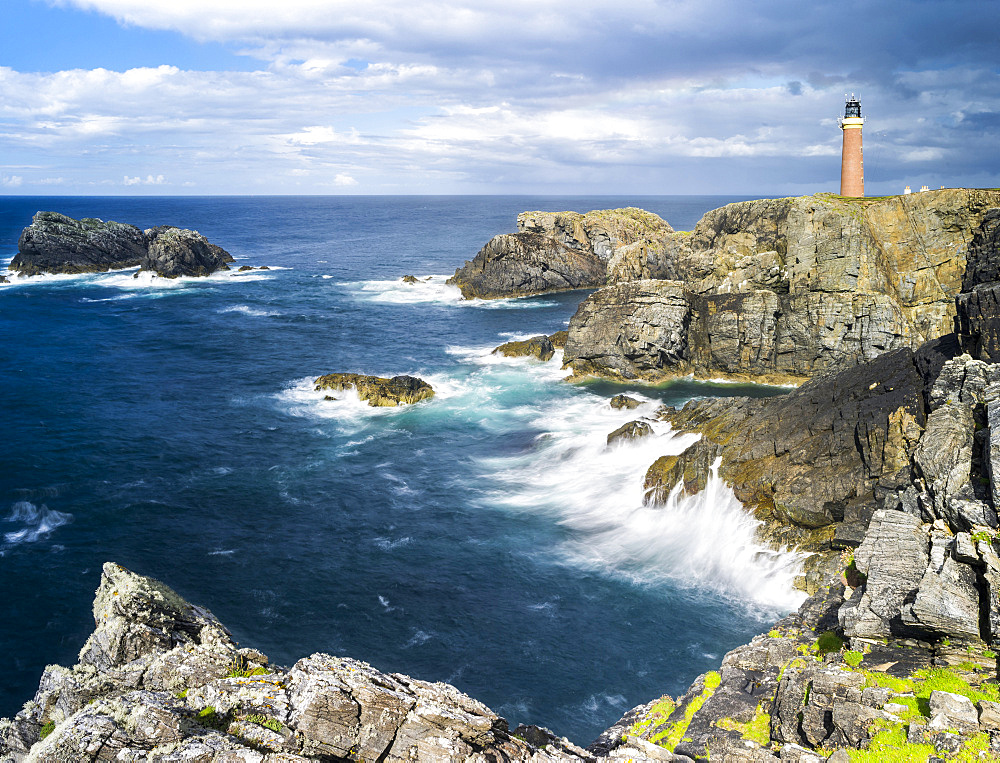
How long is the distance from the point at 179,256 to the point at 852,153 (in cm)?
11269

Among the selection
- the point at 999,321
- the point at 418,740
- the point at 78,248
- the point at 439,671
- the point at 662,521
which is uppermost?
the point at 78,248

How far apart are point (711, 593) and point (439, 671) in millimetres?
13716

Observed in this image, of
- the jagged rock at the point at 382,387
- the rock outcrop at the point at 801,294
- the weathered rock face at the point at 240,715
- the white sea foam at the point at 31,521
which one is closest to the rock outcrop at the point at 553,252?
the rock outcrop at the point at 801,294

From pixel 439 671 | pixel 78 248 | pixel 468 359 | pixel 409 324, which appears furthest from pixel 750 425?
pixel 78 248

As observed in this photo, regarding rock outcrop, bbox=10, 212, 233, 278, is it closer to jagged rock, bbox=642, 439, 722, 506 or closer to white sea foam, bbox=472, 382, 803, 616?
white sea foam, bbox=472, 382, 803, 616

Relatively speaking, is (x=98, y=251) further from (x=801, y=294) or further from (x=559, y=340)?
(x=801, y=294)

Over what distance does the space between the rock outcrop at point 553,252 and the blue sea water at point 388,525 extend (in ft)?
128

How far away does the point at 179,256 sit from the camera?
419ft

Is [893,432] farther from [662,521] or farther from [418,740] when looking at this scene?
[418,740]

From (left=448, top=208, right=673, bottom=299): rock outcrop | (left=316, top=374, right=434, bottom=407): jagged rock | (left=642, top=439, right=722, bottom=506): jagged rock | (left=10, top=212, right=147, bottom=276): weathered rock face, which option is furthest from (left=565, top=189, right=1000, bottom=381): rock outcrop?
(left=10, top=212, right=147, bottom=276): weathered rock face

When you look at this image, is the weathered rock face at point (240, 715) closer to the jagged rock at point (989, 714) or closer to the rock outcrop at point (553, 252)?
the jagged rock at point (989, 714)

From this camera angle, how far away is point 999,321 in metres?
29.0

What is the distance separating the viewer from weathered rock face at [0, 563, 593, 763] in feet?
39.1

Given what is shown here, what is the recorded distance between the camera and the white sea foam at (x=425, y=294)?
10756cm
